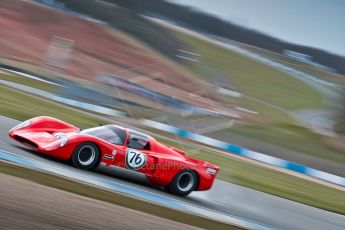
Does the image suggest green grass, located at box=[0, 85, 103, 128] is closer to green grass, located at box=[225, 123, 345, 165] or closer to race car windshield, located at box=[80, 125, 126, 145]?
race car windshield, located at box=[80, 125, 126, 145]

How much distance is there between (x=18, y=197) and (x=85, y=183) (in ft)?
7.57

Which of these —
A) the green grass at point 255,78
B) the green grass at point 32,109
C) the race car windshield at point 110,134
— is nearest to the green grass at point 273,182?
the green grass at point 32,109

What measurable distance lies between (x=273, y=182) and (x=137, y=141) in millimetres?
6676

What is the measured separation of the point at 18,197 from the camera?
5684mm

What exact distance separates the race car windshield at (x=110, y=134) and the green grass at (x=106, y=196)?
58.4 inches

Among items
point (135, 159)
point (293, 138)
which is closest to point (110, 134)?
point (135, 159)

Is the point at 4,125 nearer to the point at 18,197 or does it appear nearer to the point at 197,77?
the point at 18,197

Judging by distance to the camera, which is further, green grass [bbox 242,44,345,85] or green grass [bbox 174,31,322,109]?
green grass [bbox 242,44,345,85]

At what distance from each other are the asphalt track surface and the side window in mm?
Result: 543

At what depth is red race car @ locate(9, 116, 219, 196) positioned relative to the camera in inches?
348

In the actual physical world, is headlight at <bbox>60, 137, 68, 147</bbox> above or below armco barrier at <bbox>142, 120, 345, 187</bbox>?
above

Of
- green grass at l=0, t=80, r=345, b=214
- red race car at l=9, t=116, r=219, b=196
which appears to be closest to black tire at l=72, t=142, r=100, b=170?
red race car at l=9, t=116, r=219, b=196

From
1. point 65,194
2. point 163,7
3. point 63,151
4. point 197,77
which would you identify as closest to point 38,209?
point 65,194

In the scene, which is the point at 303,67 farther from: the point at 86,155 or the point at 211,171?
the point at 86,155
